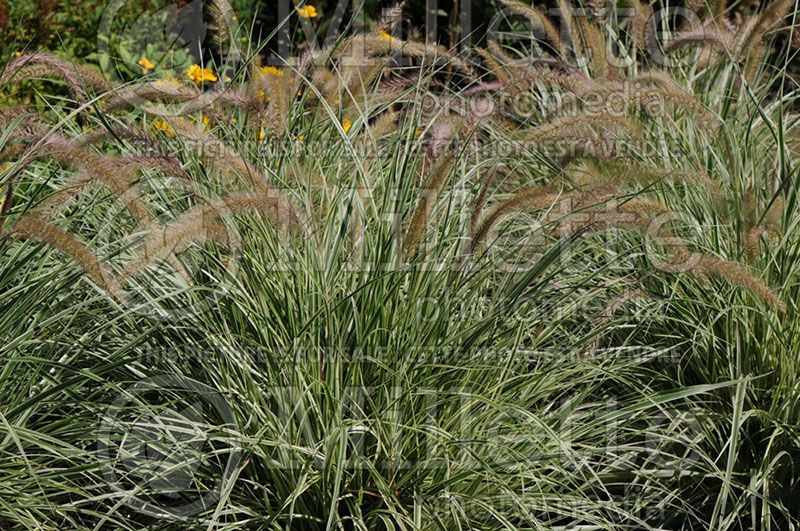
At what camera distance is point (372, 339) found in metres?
2.78

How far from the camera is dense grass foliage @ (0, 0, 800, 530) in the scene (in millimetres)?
2623

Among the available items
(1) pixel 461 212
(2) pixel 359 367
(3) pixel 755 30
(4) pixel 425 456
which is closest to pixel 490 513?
(4) pixel 425 456

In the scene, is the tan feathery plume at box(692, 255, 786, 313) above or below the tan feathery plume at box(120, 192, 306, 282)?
below

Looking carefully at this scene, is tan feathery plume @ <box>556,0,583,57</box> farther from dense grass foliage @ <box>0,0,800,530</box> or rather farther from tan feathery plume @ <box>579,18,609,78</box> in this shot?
dense grass foliage @ <box>0,0,800,530</box>

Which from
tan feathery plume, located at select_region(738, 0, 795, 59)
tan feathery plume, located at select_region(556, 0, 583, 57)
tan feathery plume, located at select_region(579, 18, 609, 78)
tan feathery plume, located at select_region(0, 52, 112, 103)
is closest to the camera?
tan feathery plume, located at select_region(0, 52, 112, 103)

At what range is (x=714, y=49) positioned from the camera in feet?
13.6

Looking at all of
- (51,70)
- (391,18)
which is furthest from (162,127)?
(391,18)

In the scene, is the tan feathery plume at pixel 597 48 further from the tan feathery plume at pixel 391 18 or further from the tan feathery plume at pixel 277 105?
the tan feathery plume at pixel 277 105

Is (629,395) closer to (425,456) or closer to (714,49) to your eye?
(425,456)

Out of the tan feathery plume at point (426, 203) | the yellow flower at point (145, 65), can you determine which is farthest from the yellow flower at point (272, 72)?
the yellow flower at point (145, 65)

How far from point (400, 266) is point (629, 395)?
0.79 metres

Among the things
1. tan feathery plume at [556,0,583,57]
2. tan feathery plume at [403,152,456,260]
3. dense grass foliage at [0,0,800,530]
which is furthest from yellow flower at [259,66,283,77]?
tan feathery plume at [556,0,583,57]

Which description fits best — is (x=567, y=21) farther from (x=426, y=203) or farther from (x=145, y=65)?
(x=145, y=65)

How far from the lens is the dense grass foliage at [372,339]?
2623 mm
